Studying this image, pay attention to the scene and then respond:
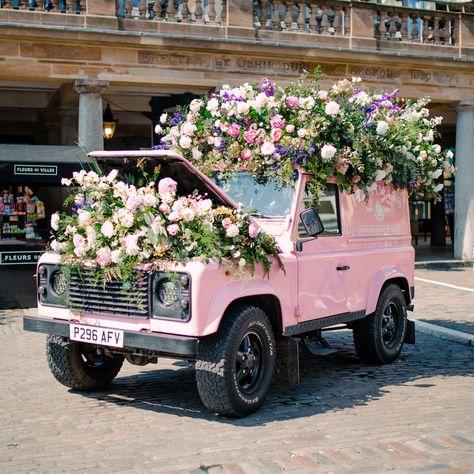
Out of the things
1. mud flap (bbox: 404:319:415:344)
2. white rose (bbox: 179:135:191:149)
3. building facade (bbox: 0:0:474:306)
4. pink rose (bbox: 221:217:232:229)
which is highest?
building facade (bbox: 0:0:474:306)

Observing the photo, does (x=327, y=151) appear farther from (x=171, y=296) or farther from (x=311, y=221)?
(x=171, y=296)

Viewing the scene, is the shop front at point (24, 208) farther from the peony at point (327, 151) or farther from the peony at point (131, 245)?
the peony at point (131, 245)

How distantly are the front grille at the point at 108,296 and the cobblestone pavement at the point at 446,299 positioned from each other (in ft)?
18.2

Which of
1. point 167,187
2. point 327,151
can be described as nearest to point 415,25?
point 327,151

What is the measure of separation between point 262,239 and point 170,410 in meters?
1.57

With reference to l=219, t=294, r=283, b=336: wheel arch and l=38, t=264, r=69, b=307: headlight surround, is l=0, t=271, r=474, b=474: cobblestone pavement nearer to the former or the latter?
l=219, t=294, r=283, b=336: wheel arch

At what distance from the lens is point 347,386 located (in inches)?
281

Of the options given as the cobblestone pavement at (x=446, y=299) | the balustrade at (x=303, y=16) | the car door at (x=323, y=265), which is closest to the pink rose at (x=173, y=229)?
the car door at (x=323, y=265)

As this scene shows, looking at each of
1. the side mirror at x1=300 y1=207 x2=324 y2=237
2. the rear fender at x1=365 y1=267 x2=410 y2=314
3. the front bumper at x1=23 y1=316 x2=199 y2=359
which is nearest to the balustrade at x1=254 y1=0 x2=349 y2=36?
the rear fender at x1=365 y1=267 x2=410 y2=314

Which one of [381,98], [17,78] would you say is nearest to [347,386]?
[381,98]

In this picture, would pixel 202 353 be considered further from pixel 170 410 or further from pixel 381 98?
pixel 381 98

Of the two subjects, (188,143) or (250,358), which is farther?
(188,143)

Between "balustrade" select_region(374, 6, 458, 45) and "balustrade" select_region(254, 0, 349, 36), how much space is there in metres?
1.04

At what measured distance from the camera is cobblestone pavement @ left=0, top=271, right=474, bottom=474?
16.5 feet
